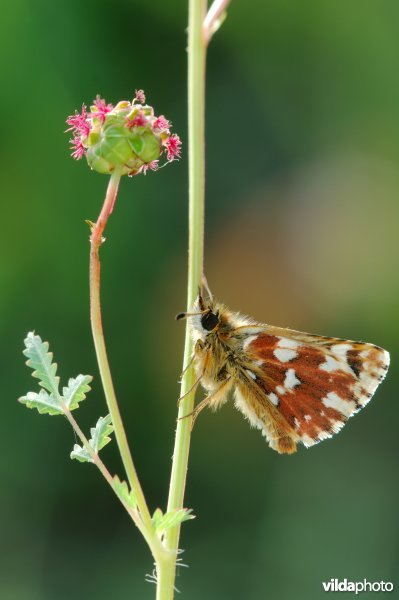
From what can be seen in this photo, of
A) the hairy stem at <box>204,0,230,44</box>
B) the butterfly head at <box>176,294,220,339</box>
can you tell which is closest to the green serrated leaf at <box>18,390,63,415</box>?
the butterfly head at <box>176,294,220,339</box>

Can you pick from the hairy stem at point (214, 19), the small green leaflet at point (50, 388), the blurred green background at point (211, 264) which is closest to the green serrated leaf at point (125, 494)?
the small green leaflet at point (50, 388)

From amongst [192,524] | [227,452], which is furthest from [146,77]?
[192,524]

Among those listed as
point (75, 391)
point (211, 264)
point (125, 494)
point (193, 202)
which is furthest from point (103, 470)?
point (211, 264)

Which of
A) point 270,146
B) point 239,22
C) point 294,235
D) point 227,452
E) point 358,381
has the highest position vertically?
point 239,22

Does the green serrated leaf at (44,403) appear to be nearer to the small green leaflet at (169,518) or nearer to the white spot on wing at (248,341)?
the small green leaflet at (169,518)

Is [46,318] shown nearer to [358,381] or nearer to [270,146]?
[270,146]

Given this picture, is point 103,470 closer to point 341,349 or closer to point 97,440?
point 97,440
